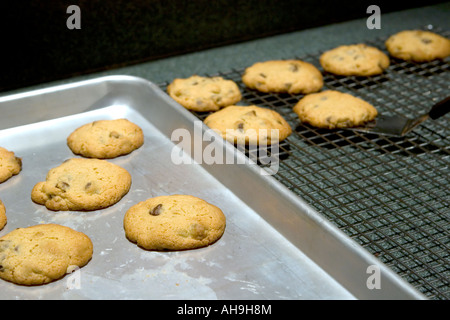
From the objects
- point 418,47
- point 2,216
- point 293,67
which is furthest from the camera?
point 418,47

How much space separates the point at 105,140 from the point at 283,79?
0.68 metres

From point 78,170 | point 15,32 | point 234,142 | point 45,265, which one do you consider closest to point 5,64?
point 15,32

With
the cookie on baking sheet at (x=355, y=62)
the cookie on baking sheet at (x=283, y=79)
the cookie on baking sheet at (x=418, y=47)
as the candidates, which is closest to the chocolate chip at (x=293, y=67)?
the cookie on baking sheet at (x=283, y=79)

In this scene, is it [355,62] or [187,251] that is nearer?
[187,251]

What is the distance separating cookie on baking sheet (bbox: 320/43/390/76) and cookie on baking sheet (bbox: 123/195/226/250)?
3.07 feet

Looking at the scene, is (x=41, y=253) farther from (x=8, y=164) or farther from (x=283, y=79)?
(x=283, y=79)

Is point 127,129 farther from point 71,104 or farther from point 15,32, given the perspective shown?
point 15,32

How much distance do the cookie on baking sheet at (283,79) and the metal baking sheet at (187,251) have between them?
39 cm

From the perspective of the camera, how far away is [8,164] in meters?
1.54

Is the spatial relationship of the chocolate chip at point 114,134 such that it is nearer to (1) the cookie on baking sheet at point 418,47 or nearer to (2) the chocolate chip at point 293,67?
(2) the chocolate chip at point 293,67

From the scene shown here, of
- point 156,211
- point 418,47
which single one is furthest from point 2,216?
point 418,47

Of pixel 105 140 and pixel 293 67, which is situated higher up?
pixel 293 67

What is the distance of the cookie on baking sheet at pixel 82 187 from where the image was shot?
1.45 m
